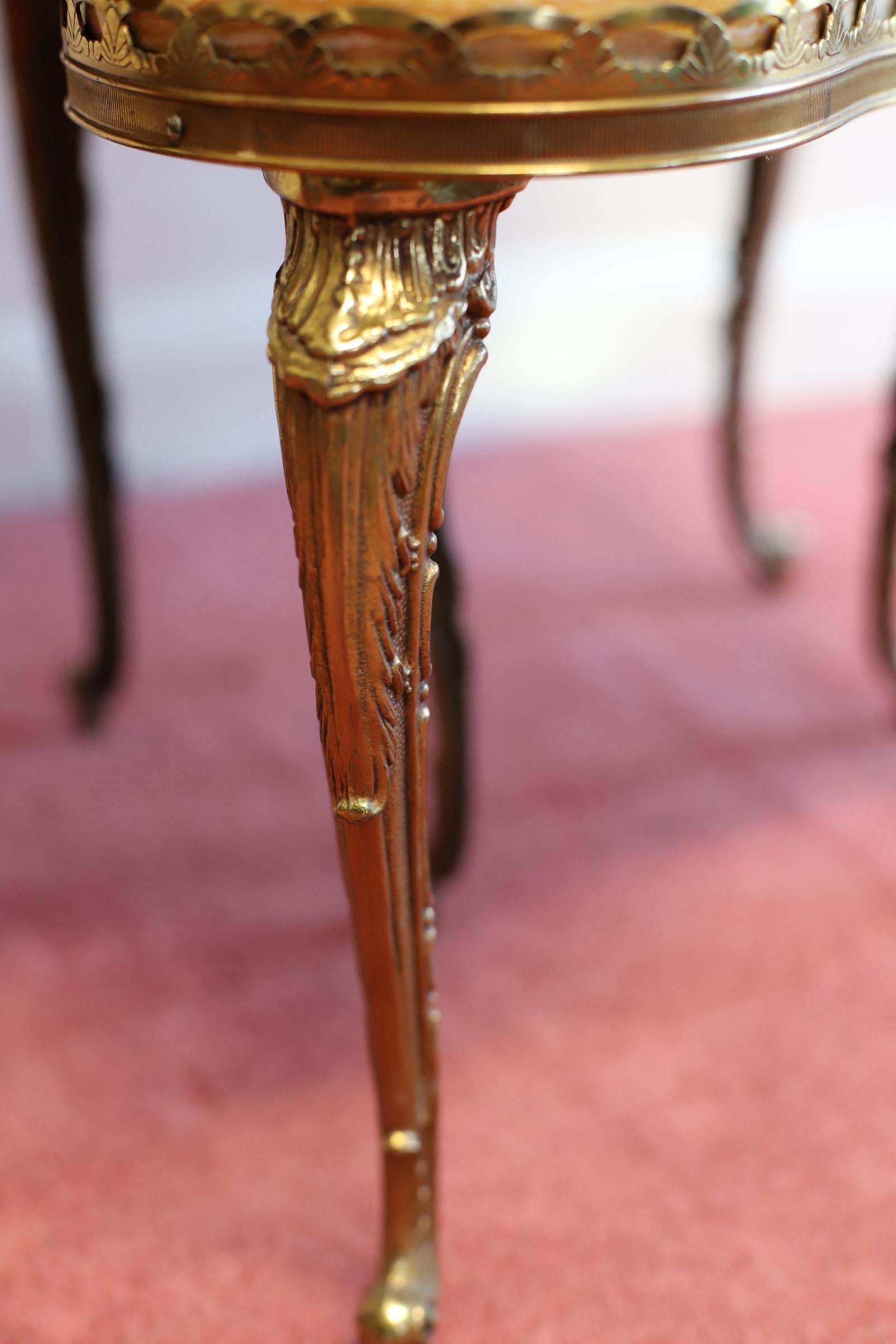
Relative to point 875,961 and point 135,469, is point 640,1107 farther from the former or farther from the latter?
point 135,469

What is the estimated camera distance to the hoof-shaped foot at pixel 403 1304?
24.4 inches

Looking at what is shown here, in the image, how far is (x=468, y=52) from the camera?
0.40 metres

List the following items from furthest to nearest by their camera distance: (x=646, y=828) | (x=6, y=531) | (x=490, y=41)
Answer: (x=6, y=531), (x=646, y=828), (x=490, y=41)

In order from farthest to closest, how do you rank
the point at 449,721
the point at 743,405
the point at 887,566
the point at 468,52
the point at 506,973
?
the point at 743,405 < the point at 887,566 < the point at 506,973 < the point at 449,721 < the point at 468,52

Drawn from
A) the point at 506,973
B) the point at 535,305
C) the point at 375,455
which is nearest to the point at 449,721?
the point at 506,973

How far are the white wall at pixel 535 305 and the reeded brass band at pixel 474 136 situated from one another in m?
0.80

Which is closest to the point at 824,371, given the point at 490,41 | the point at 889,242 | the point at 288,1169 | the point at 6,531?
the point at 889,242

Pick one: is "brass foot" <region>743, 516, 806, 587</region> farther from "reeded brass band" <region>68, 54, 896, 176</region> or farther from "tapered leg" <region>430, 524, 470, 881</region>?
"reeded brass band" <region>68, 54, 896, 176</region>

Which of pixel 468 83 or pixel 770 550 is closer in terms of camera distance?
pixel 468 83

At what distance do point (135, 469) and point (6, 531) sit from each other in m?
0.16

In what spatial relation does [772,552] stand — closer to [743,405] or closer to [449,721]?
[743,405]

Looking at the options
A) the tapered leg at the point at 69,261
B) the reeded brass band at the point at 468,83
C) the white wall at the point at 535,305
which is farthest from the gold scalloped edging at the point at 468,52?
the white wall at the point at 535,305

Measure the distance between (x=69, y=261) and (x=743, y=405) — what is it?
585 millimetres

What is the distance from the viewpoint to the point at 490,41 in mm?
400
